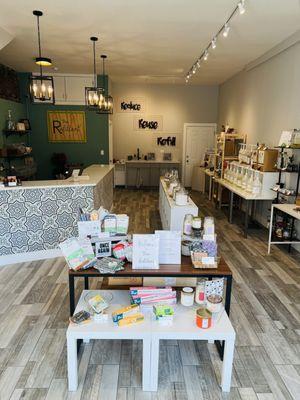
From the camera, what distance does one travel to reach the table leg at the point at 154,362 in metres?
1.94

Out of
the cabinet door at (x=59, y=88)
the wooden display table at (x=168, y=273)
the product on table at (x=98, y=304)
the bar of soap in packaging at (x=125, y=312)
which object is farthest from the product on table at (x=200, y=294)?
the cabinet door at (x=59, y=88)

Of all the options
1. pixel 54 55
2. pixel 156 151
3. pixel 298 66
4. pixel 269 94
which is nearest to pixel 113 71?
pixel 54 55

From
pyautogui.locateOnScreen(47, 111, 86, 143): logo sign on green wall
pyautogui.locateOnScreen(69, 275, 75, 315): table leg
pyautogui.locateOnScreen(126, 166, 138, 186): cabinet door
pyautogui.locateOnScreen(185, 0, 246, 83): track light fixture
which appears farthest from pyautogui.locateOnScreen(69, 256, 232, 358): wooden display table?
pyautogui.locateOnScreen(126, 166, 138, 186): cabinet door

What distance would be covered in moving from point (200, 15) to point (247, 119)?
132 inches

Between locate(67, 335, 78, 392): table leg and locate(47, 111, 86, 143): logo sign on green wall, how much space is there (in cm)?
689

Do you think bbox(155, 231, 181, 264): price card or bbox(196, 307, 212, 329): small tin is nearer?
bbox(196, 307, 212, 329): small tin

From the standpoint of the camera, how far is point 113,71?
7457 mm

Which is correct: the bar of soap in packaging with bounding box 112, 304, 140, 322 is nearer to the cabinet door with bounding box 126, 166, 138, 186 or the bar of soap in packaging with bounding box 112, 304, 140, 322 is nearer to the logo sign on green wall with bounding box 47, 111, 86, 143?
the logo sign on green wall with bounding box 47, 111, 86, 143

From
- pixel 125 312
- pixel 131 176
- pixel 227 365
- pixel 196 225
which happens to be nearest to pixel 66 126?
pixel 131 176

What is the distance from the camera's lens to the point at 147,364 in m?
1.98

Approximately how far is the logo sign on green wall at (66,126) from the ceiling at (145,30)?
4.88 feet

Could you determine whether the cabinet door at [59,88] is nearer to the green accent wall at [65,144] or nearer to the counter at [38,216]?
the green accent wall at [65,144]

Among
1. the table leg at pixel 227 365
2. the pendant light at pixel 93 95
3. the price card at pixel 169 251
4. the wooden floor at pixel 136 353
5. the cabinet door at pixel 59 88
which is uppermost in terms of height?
the cabinet door at pixel 59 88

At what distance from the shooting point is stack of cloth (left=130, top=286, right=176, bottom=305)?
7.17 feet
